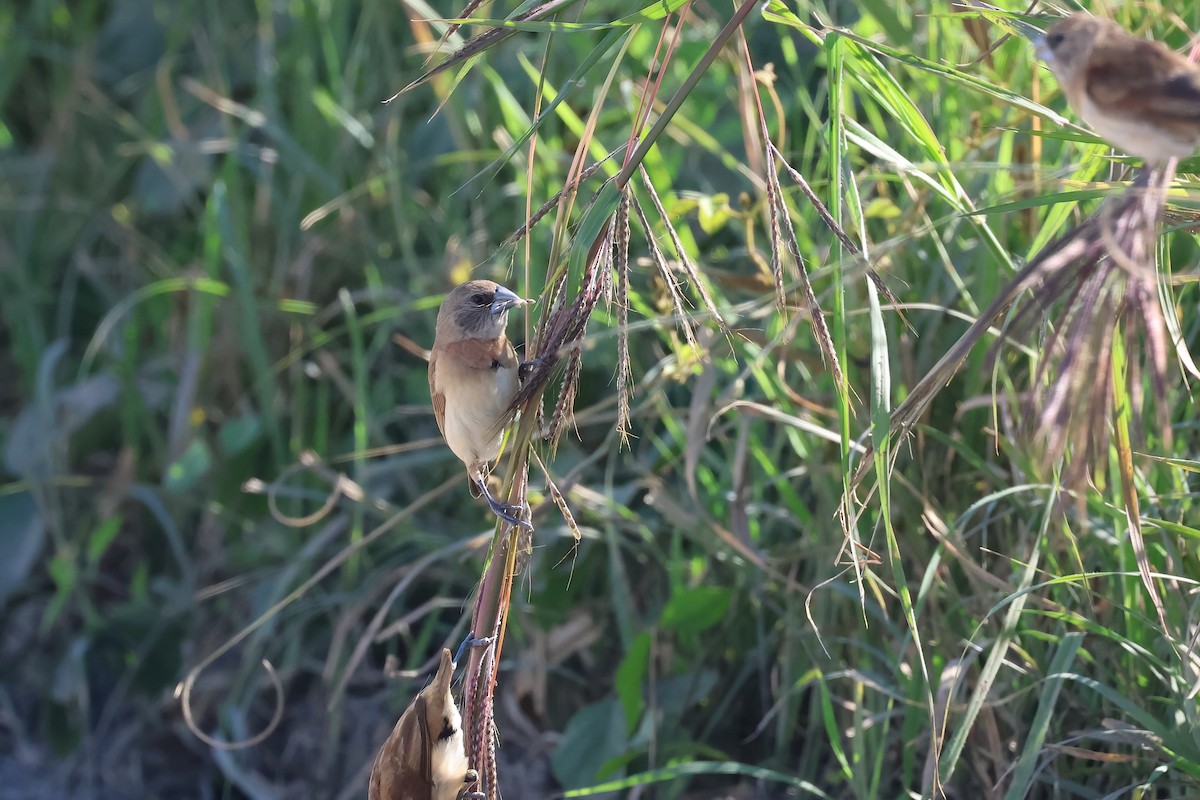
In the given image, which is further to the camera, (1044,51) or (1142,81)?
(1044,51)

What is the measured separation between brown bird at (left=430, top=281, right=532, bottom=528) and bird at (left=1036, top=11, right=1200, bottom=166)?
46.3 inches

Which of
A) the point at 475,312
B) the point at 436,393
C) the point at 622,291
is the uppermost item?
the point at 622,291

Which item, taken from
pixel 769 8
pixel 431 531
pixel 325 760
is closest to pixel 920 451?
pixel 769 8

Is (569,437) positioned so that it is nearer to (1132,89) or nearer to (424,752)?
(424,752)

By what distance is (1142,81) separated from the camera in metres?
1.13

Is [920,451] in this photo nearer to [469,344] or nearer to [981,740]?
[981,740]

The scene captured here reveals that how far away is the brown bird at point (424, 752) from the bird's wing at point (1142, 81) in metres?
1.17

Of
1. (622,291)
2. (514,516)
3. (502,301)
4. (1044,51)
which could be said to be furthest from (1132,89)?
(502,301)

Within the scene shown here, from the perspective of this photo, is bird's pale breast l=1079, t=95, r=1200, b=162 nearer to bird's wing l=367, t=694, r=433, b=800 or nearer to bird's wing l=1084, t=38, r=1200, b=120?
bird's wing l=1084, t=38, r=1200, b=120

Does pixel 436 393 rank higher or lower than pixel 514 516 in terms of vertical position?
lower

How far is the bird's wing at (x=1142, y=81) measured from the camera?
3.61ft

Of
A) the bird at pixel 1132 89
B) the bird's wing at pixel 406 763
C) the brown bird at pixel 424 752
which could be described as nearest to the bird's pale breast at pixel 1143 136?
the bird at pixel 1132 89

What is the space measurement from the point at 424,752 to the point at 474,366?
707 millimetres

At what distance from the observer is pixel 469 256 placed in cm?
343
